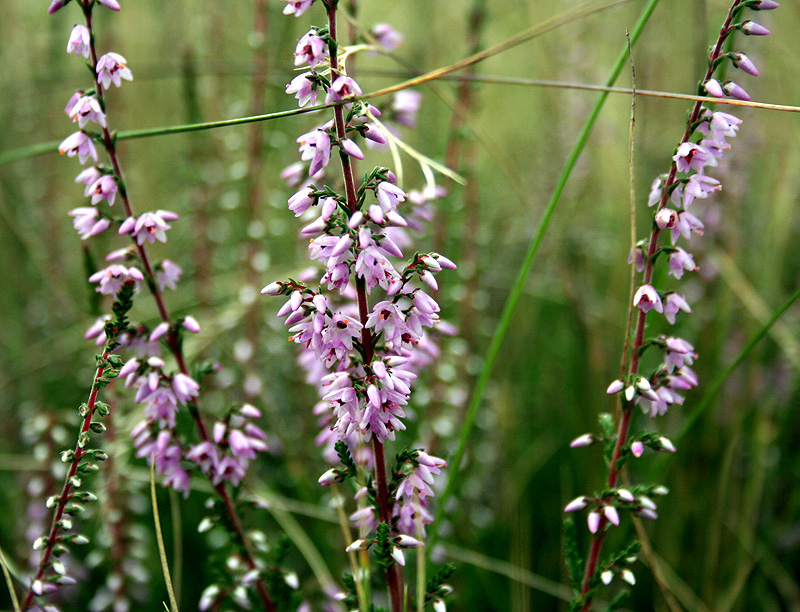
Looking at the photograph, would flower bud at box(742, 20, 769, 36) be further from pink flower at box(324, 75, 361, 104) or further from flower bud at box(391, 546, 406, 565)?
flower bud at box(391, 546, 406, 565)

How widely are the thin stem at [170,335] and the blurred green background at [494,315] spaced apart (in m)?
0.37

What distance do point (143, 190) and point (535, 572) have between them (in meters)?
5.73

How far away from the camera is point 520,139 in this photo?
8938mm

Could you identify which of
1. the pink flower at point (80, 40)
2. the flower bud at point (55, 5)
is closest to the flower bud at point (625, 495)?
the pink flower at point (80, 40)

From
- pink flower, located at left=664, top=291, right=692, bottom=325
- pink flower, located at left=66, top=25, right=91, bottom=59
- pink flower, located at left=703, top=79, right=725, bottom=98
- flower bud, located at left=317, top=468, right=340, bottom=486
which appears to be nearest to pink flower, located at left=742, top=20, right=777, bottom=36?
pink flower, located at left=703, top=79, right=725, bottom=98

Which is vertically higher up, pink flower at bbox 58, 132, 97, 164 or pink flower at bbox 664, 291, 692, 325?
pink flower at bbox 58, 132, 97, 164

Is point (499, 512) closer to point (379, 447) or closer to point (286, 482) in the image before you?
point (286, 482)

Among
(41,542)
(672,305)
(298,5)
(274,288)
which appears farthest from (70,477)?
(672,305)

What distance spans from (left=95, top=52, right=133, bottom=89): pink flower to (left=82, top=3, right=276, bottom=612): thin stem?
34mm

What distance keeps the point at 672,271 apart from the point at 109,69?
2.11m

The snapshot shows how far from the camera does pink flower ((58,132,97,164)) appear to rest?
7.66 feet

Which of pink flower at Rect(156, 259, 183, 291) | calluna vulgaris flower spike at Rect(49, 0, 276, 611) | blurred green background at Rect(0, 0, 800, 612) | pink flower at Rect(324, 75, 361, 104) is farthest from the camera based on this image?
blurred green background at Rect(0, 0, 800, 612)

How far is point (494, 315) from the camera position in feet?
21.3

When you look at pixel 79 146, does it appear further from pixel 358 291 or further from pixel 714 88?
pixel 714 88
